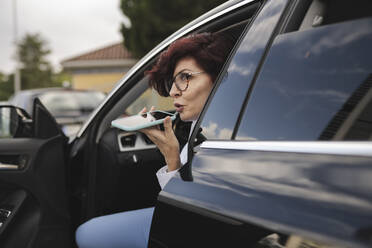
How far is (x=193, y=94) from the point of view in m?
1.85

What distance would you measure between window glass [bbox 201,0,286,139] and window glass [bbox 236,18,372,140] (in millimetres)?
61

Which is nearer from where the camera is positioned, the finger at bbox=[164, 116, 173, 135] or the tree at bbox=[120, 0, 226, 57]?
the finger at bbox=[164, 116, 173, 135]

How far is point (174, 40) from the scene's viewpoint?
6.50ft

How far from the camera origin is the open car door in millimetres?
2109

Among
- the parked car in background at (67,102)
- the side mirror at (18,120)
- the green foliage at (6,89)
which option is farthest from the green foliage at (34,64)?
the side mirror at (18,120)

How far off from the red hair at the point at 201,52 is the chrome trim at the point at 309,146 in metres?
0.67

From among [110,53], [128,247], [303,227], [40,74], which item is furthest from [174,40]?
[40,74]

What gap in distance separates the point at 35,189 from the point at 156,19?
17.3 m

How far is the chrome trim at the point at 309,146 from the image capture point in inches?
33.8

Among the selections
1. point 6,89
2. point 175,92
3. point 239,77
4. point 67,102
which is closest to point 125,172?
point 175,92

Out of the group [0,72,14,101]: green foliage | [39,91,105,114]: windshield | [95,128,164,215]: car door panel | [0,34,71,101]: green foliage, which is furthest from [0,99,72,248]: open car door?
[0,72,14,101]: green foliage

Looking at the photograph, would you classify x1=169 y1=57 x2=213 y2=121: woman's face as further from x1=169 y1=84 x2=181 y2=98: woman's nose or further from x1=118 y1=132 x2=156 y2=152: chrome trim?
x1=118 y1=132 x2=156 y2=152: chrome trim

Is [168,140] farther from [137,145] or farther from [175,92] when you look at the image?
[137,145]

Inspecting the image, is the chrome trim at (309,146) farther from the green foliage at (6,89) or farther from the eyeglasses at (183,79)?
the green foliage at (6,89)
